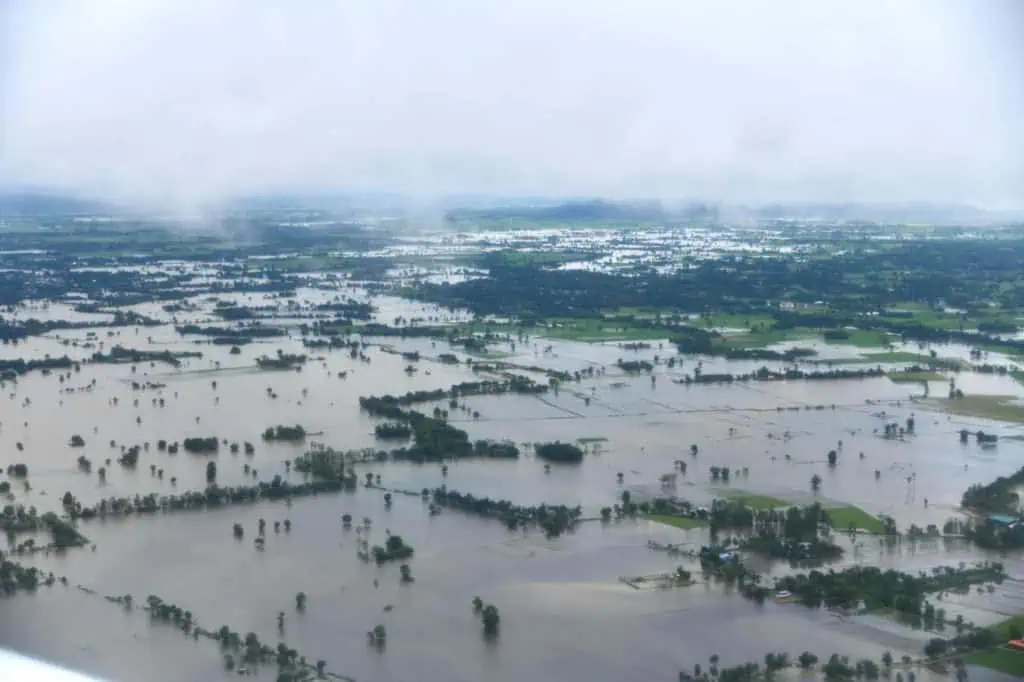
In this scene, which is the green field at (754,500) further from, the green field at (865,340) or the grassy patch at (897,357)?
the green field at (865,340)

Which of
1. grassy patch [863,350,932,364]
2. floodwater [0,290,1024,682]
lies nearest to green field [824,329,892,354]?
grassy patch [863,350,932,364]

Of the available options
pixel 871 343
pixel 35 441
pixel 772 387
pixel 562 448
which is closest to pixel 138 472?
pixel 35 441

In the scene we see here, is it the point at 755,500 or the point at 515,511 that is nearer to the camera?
the point at 515,511

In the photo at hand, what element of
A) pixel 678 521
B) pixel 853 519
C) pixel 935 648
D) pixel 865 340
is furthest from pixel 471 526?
pixel 865 340

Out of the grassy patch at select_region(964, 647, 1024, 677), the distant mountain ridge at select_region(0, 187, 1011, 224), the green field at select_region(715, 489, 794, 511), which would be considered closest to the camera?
the grassy patch at select_region(964, 647, 1024, 677)

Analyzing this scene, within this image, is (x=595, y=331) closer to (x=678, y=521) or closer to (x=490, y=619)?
(x=678, y=521)

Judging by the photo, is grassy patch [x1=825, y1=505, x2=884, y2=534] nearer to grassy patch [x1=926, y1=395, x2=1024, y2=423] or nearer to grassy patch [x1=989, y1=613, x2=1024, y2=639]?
grassy patch [x1=989, y1=613, x2=1024, y2=639]

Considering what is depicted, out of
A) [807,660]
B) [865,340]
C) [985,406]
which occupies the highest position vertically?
[865,340]
